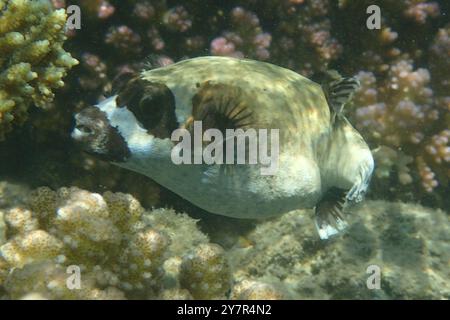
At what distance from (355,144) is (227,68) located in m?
1.51

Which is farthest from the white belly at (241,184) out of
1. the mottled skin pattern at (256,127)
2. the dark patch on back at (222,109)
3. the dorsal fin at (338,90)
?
the dorsal fin at (338,90)

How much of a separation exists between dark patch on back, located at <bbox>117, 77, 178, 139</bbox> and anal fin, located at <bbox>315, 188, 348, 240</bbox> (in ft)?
5.63

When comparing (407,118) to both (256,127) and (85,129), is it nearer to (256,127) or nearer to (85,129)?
(256,127)

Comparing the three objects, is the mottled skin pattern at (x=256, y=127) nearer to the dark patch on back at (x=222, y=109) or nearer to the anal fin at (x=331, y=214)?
the dark patch on back at (x=222, y=109)

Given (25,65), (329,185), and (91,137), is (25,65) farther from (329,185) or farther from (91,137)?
(329,185)

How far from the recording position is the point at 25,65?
3430mm

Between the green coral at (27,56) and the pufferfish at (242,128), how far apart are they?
0.88 metres

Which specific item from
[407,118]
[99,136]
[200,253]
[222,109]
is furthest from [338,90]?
[99,136]

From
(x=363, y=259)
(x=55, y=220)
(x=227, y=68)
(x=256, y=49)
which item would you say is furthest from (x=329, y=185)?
(x=55, y=220)

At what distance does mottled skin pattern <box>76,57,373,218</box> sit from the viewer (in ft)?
10.1

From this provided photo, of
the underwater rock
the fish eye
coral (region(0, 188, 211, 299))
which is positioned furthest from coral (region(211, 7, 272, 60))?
coral (region(0, 188, 211, 299))

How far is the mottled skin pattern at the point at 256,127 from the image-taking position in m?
3.08

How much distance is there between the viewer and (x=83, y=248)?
2959 millimetres

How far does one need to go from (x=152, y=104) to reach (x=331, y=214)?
78.9 inches
